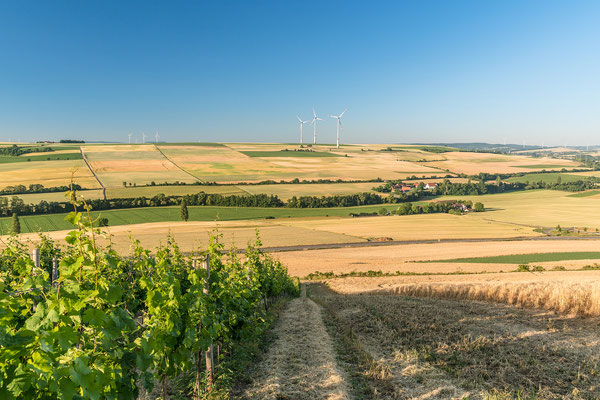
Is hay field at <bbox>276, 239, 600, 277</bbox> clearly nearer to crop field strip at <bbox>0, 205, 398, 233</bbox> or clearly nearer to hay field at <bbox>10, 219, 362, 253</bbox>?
hay field at <bbox>10, 219, 362, 253</bbox>

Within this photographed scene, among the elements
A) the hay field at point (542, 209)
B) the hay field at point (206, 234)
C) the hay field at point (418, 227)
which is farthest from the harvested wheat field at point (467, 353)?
the hay field at point (542, 209)

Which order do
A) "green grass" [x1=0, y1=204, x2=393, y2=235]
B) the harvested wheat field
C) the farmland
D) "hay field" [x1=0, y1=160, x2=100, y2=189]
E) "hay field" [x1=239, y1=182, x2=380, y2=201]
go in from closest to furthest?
1. the harvested wheat field
2. the farmland
3. "green grass" [x1=0, y1=204, x2=393, y2=235]
4. "hay field" [x1=0, y1=160, x2=100, y2=189]
5. "hay field" [x1=239, y1=182, x2=380, y2=201]

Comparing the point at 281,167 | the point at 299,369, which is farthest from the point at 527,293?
the point at 281,167

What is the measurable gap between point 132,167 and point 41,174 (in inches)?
1119

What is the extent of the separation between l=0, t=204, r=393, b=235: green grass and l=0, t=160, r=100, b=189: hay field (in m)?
18.9

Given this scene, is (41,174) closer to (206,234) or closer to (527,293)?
(206,234)

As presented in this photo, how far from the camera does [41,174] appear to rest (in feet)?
326

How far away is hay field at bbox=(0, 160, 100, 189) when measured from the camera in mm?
90125

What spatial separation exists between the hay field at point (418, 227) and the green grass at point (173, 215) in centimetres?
778

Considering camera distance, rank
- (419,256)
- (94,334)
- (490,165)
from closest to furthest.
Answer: (94,334)
(419,256)
(490,165)

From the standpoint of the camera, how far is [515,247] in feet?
174

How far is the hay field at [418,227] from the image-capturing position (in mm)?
65938

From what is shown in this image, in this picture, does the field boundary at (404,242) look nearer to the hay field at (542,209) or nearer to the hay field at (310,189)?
the hay field at (542,209)

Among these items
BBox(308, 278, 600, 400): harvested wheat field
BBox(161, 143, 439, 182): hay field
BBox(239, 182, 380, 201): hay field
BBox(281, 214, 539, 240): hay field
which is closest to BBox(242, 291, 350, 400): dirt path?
BBox(308, 278, 600, 400): harvested wheat field
